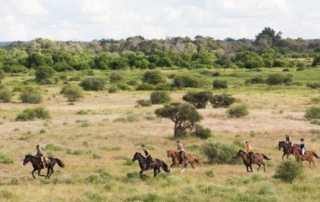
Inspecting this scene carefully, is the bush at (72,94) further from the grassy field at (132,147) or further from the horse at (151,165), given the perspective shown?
the horse at (151,165)

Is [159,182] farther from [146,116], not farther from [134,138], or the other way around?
[146,116]

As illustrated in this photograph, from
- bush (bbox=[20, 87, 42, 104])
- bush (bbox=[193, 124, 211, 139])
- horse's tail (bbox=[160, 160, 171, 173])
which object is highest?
horse's tail (bbox=[160, 160, 171, 173])

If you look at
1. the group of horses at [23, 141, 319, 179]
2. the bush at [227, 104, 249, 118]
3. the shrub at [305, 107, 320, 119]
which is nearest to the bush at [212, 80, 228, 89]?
the bush at [227, 104, 249, 118]

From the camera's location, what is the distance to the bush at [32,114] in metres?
45.2

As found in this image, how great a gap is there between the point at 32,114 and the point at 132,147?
600 inches

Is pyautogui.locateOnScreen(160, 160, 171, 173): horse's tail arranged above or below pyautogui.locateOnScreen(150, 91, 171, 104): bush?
above

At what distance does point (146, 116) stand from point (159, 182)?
21963mm

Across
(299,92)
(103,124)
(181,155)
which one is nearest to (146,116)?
(103,124)

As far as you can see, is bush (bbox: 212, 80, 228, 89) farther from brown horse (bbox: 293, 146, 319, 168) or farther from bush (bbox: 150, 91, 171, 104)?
brown horse (bbox: 293, 146, 319, 168)

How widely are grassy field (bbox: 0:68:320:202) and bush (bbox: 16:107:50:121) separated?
2.60 feet

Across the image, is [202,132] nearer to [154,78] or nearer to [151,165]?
[151,165]

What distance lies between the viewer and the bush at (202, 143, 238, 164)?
28062 millimetres

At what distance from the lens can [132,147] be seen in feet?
109

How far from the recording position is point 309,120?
1671 inches
